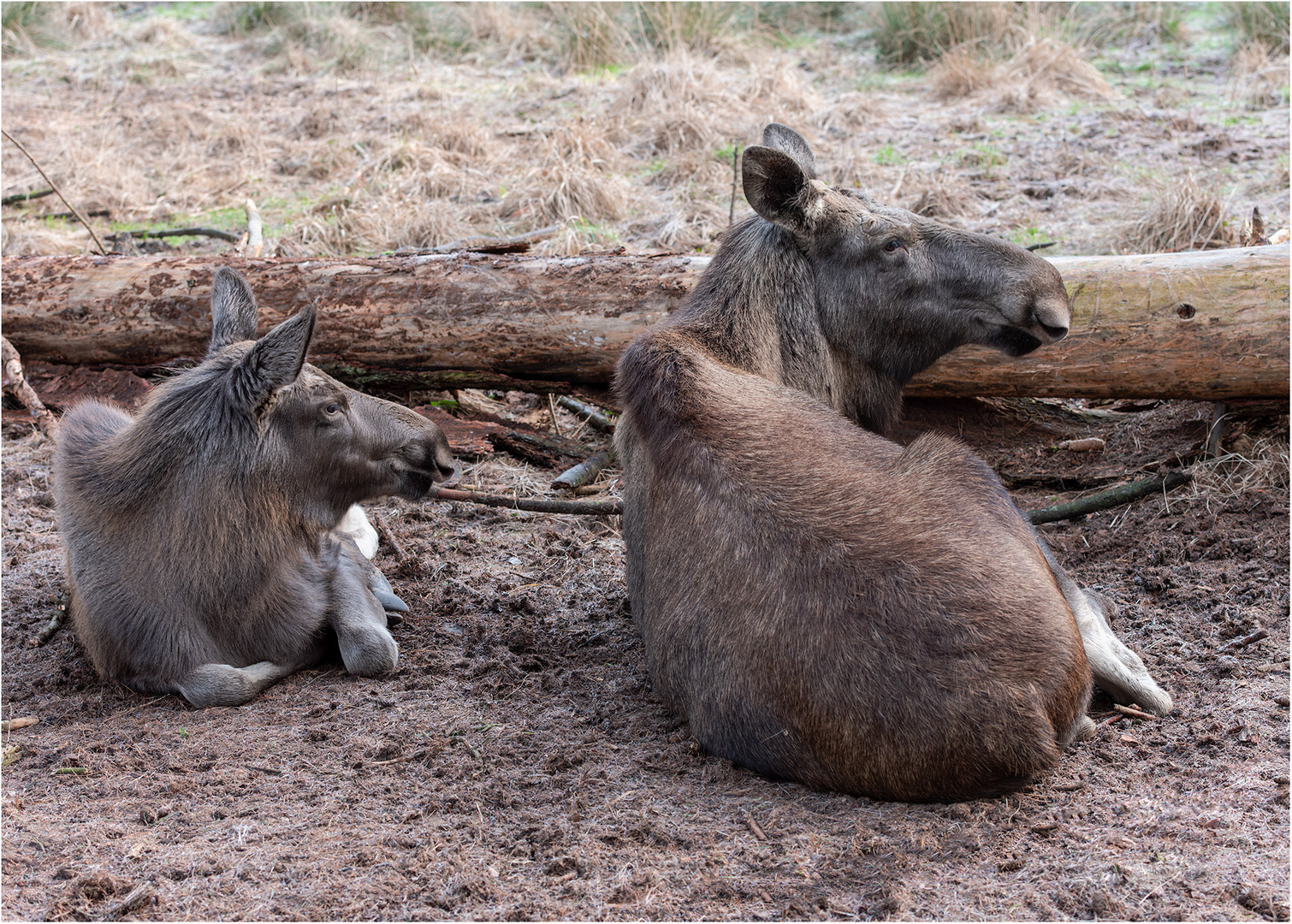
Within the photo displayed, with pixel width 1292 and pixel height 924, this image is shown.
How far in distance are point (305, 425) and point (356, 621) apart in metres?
0.94

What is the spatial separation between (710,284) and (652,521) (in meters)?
1.32

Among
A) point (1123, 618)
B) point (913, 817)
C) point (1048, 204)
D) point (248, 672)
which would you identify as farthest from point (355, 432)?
point (1048, 204)

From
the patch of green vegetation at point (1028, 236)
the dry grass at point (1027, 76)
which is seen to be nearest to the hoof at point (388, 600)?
the patch of green vegetation at point (1028, 236)

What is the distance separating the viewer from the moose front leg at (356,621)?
15.6 feet

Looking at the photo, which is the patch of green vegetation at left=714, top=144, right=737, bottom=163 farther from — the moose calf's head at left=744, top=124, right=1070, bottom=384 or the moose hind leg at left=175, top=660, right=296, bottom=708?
the moose hind leg at left=175, top=660, right=296, bottom=708

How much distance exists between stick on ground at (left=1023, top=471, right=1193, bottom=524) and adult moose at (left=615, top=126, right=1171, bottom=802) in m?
1.29

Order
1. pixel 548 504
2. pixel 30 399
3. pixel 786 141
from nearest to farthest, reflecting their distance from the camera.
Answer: pixel 786 141, pixel 30 399, pixel 548 504

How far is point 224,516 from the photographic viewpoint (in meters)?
4.54

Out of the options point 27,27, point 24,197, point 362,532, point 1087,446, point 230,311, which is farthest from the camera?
point 27,27

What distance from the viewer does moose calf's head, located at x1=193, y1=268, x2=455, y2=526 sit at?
4.41 meters

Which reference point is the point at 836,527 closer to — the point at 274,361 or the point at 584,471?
the point at 274,361

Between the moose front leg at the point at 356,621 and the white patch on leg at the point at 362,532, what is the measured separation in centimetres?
31

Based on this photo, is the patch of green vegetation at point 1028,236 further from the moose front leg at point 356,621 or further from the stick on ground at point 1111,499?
the moose front leg at point 356,621

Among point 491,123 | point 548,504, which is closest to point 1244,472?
point 548,504
